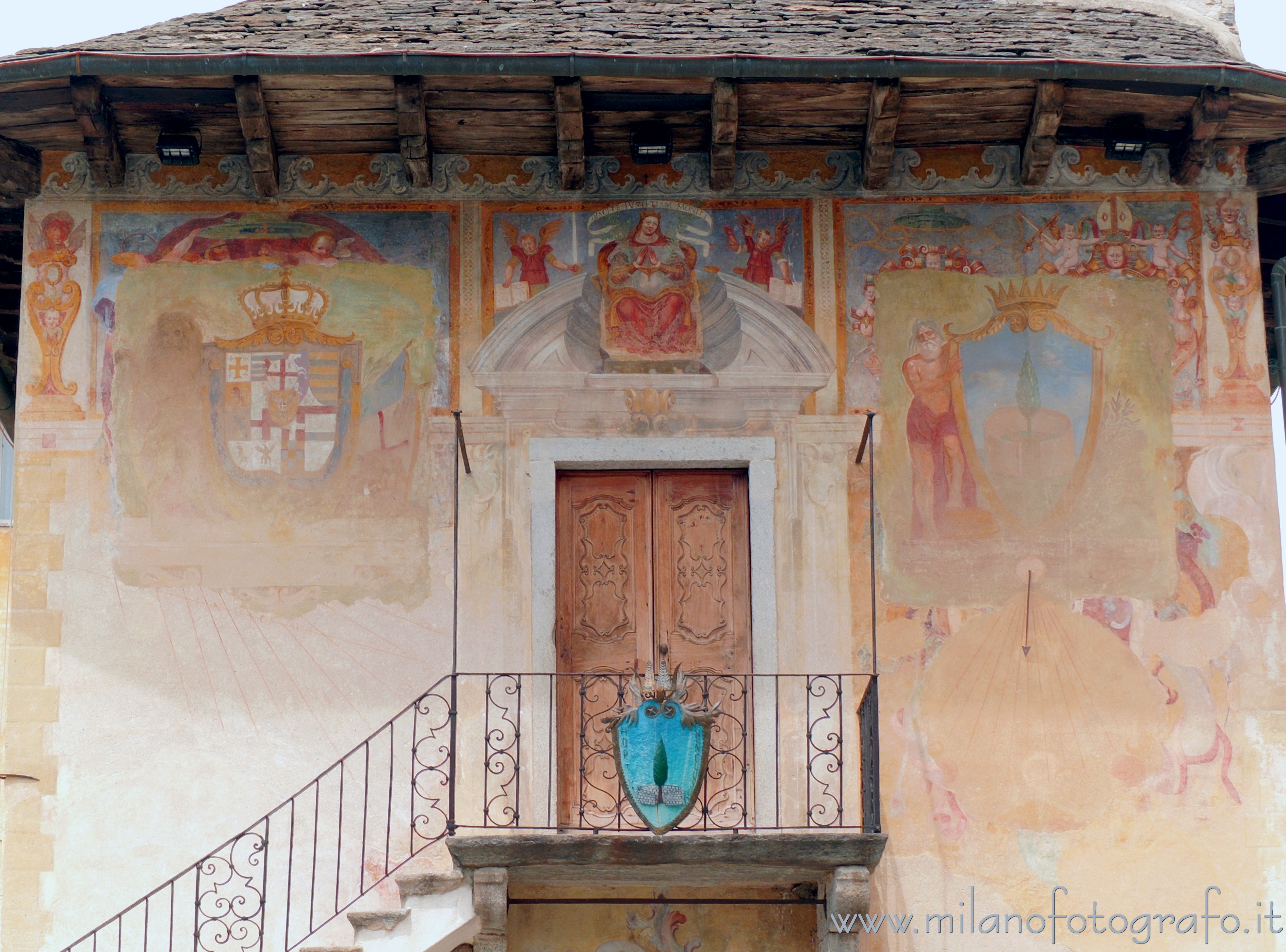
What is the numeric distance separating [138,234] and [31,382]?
977mm

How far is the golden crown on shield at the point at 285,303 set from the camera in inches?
396

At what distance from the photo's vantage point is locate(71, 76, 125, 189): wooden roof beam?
953 cm

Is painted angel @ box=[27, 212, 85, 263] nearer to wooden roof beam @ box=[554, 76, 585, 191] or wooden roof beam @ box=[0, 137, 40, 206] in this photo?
wooden roof beam @ box=[0, 137, 40, 206]

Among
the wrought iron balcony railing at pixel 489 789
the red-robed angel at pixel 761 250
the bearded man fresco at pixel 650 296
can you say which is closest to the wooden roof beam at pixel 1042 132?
the red-robed angel at pixel 761 250

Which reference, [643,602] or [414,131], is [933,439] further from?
[414,131]

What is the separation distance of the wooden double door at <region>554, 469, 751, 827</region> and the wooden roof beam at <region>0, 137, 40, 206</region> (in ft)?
10.7

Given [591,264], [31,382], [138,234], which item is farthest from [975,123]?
[31,382]

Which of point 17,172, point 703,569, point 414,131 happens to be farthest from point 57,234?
point 703,569

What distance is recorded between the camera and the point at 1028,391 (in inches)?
A: 392

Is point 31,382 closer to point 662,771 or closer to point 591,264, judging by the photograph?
point 591,264

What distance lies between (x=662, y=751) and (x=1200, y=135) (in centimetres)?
428

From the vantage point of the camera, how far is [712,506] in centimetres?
991

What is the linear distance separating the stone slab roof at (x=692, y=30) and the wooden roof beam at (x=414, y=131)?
0.20m

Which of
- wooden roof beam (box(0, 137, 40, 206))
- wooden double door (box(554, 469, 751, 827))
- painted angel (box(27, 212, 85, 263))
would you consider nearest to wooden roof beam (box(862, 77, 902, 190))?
wooden double door (box(554, 469, 751, 827))
